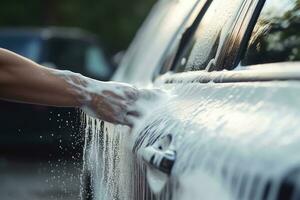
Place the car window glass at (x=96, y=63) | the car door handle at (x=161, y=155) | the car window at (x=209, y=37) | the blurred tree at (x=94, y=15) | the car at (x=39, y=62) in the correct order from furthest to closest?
the blurred tree at (x=94, y=15)
the car window glass at (x=96, y=63)
the car at (x=39, y=62)
the car window at (x=209, y=37)
the car door handle at (x=161, y=155)

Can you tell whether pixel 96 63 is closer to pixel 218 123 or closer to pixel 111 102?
pixel 111 102

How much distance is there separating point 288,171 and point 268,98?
37cm

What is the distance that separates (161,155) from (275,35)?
48 centimetres

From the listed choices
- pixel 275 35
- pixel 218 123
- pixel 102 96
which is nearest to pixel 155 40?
pixel 102 96

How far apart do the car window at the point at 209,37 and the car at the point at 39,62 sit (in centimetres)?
662

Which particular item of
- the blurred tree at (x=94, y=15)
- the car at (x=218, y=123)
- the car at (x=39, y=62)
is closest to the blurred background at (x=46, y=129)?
the car at (x=39, y=62)

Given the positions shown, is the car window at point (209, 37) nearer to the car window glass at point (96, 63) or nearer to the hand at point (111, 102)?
the hand at point (111, 102)

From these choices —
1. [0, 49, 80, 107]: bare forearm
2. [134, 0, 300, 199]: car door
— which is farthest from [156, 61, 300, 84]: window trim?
[0, 49, 80, 107]: bare forearm

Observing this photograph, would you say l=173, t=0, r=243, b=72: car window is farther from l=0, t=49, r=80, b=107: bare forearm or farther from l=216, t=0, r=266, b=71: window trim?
l=0, t=49, r=80, b=107: bare forearm

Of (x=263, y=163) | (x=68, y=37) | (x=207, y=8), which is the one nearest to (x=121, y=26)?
(x=68, y=37)

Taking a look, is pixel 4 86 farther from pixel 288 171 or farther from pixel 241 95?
pixel 288 171

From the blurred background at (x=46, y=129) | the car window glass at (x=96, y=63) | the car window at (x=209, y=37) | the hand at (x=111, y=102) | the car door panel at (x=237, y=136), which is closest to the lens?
the car door panel at (x=237, y=136)

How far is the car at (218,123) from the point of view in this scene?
1.65 metres

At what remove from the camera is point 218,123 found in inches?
78.0
